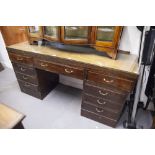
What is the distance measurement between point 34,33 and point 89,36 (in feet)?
2.47

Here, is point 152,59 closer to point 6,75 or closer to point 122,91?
point 122,91

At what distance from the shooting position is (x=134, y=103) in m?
1.51

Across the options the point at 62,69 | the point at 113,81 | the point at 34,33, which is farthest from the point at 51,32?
the point at 113,81

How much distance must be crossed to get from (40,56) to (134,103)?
120 cm

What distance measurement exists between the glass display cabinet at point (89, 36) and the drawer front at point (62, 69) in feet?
0.95

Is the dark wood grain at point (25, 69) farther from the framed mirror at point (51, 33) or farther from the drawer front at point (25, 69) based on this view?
the framed mirror at point (51, 33)

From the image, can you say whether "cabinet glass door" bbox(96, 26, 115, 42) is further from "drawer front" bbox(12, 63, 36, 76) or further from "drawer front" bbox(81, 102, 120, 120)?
"drawer front" bbox(12, 63, 36, 76)

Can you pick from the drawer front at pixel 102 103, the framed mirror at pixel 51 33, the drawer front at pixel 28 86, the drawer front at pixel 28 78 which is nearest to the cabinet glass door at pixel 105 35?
the framed mirror at pixel 51 33

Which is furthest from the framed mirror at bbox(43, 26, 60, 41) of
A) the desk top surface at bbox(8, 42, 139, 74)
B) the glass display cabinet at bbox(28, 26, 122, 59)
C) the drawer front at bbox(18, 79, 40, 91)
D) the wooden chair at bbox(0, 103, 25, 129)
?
the wooden chair at bbox(0, 103, 25, 129)

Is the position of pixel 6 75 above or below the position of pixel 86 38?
below

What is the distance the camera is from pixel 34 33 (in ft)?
5.70

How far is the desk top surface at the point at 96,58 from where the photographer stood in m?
1.29

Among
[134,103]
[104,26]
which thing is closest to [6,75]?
[104,26]

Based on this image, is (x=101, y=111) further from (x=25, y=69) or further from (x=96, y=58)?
(x=25, y=69)
